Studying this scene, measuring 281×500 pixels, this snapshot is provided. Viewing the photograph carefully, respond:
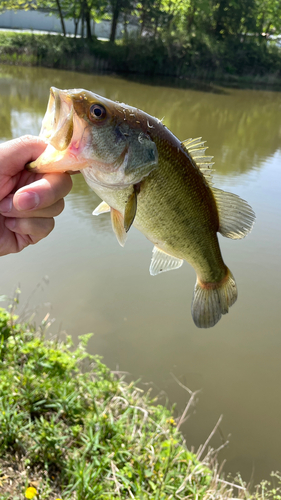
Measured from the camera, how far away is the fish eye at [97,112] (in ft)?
4.29

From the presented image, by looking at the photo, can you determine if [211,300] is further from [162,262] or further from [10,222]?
[10,222]

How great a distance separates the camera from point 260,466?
3484mm

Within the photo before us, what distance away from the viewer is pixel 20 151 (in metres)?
1.56

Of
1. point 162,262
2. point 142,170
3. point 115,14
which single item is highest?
point 115,14

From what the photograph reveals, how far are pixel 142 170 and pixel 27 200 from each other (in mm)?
491

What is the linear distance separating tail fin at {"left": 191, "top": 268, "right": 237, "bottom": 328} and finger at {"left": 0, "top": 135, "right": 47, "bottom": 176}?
1073 mm

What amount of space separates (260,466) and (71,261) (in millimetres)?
3686

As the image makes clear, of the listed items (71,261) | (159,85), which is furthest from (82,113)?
(159,85)

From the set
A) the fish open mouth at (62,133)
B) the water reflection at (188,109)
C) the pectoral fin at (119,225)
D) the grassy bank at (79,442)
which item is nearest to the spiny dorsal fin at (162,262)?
the pectoral fin at (119,225)

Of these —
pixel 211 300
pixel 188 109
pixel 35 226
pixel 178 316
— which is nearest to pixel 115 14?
pixel 188 109

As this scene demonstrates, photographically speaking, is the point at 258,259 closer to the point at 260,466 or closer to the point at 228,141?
the point at 260,466

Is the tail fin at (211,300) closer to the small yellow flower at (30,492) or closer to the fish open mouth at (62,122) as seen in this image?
the fish open mouth at (62,122)

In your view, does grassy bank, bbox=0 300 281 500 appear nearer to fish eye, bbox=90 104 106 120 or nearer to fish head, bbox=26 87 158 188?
fish head, bbox=26 87 158 188

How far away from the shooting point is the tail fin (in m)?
1.90
